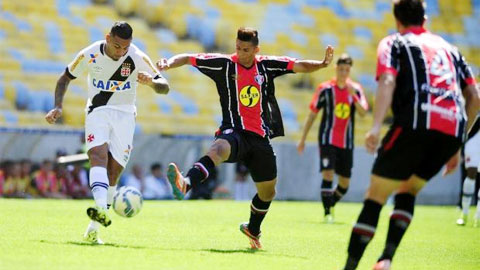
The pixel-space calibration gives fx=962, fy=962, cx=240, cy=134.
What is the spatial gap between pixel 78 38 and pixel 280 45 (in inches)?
252

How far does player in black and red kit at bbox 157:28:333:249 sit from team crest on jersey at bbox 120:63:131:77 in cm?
59

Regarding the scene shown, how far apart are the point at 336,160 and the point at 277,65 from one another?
22.0 ft

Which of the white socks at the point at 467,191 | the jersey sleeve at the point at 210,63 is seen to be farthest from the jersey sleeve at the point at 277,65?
the white socks at the point at 467,191

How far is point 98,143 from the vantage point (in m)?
10.3

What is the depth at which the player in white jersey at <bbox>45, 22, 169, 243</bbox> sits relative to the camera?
10.3 meters

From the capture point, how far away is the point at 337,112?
17094 mm

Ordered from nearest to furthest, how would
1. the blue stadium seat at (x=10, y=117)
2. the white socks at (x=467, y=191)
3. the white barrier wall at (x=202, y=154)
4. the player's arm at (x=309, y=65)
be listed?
the player's arm at (x=309, y=65), the white socks at (x=467, y=191), the white barrier wall at (x=202, y=154), the blue stadium seat at (x=10, y=117)

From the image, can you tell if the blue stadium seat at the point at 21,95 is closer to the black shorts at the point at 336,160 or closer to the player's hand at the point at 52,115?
the black shorts at the point at 336,160

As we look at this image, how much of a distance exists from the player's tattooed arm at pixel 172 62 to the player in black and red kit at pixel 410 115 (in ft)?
10.00

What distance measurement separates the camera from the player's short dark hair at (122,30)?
999 centimetres

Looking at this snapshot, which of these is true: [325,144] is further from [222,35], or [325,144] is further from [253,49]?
[222,35]

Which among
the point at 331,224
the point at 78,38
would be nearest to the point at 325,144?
the point at 331,224

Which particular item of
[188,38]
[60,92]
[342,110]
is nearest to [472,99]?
[60,92]

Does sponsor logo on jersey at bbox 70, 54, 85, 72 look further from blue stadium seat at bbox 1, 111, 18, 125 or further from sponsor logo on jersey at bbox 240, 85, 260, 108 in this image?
blue stadium seat at bbox 1, 111, 18, 125
